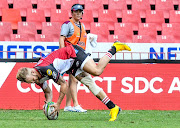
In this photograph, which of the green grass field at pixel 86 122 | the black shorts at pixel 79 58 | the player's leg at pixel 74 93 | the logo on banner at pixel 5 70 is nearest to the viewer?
the green grass field at pixel 86 122

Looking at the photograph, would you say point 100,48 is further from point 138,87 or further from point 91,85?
point 91,85

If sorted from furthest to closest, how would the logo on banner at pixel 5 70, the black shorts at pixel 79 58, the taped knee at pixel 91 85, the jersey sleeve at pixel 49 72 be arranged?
1. the logo on banner at pixel 5 70
2. the taped knee at pixel 91 85
3. the black shorts at pixel 79 58
4. the jersey sleeve at pixel 49 72

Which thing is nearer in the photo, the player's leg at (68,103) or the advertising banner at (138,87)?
the player's leg at (68,103)

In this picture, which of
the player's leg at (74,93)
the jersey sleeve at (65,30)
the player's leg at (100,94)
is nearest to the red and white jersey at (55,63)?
the player's leg at (100,94)

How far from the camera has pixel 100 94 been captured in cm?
657

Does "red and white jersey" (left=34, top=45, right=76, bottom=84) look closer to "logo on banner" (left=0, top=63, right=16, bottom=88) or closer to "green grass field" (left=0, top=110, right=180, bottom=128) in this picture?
"green grass field" (left=0, top=110, right=180, bottom=128)

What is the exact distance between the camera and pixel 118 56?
1182 centimetres

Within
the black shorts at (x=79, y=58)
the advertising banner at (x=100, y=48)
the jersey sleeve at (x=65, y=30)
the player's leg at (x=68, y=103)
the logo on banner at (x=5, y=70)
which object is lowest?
the player's leg at (x=68, y=103)

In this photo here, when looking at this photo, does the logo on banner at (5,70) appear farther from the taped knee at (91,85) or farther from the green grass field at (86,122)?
the taped knee at (91,85)

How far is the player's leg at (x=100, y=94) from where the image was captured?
6.46m

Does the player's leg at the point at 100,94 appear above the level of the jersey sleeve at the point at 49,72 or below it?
below

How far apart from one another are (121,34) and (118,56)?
2.28m

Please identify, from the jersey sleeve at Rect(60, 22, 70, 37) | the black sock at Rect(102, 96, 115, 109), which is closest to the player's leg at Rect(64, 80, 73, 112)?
the jersey sleeve at Rect(60, 22, 70, 37)

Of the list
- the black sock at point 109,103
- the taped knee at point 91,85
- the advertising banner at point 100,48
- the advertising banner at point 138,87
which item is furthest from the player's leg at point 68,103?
the advertising banner at point 100,48
